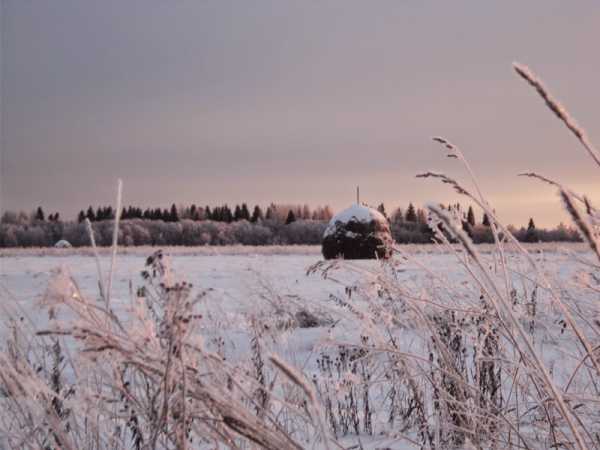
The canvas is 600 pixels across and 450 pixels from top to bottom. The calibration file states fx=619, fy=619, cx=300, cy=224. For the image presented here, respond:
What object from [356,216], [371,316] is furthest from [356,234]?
[371,316]

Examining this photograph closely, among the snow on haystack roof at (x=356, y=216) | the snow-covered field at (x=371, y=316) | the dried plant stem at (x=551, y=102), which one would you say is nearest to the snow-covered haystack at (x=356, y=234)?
the snow on haystack roof at (x=356, y=216)

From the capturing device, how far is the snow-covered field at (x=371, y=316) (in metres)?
2.21

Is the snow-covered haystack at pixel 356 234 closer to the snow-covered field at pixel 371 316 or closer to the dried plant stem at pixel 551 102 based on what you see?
the snow-covered field at pixel 371 316

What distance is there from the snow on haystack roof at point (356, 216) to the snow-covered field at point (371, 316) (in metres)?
4.07

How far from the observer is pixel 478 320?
10.0 ft

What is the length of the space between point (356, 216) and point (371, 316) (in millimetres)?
13826

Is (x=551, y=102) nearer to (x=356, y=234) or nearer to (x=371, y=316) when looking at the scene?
(x=371, y=316)

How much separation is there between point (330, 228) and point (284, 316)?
36.5 feet

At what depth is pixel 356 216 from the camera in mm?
16531

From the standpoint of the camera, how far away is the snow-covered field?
2.21 m

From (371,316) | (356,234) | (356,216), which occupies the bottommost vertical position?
(371,316)

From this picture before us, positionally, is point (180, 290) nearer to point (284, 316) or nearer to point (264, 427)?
point (264, 427)

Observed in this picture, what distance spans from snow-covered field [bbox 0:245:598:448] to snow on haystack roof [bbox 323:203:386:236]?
4066 mm

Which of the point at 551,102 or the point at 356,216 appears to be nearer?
the point at 551,102
